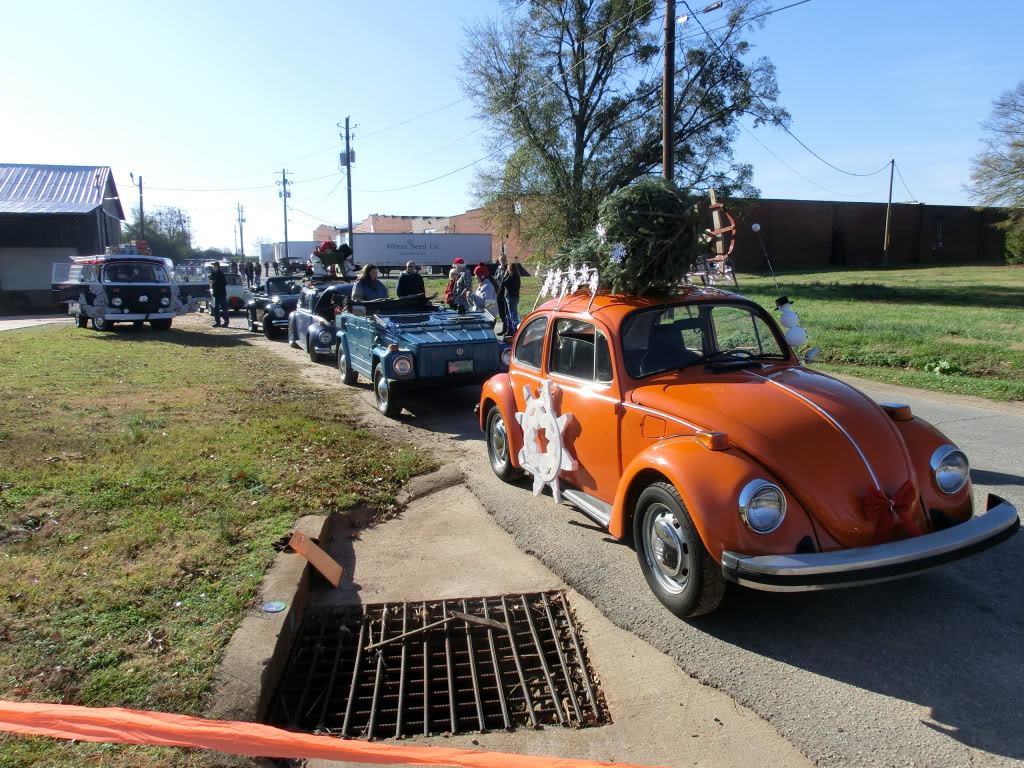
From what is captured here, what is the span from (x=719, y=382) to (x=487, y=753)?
2494mm

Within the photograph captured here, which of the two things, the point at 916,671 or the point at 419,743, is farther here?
the point at 916,671

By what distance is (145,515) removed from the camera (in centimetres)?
536

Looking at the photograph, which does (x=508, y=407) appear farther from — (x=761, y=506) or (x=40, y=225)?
(x=40, y=225)

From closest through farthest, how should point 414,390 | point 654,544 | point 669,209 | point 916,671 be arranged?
point 916,671
point 654,544
point 669,209
point 414,390

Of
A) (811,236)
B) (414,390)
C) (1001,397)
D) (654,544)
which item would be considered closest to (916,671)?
(654,544)

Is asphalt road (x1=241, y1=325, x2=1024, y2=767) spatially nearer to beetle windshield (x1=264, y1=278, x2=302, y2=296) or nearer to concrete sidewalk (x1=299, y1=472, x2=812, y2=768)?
concrete sidewalk (x1=299, y1=472, x2=812, y2=768)

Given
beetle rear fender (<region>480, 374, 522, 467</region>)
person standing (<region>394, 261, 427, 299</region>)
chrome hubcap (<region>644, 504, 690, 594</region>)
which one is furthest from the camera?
person standing (<region>394, 261, 427, 299</region>)

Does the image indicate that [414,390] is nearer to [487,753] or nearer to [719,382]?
[719,382]

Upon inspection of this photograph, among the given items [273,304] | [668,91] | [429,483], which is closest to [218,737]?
[429,483]

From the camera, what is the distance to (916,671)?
344 centimetres

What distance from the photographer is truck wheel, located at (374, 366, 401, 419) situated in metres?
9.30

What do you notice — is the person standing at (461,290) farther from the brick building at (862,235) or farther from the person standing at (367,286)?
the brick building at (862,235)

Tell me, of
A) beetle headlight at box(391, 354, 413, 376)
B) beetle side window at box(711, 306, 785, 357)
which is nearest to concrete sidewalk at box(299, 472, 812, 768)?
beetle side window at box(711, 306, 785, 357)

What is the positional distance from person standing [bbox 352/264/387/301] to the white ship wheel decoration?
257 inches
